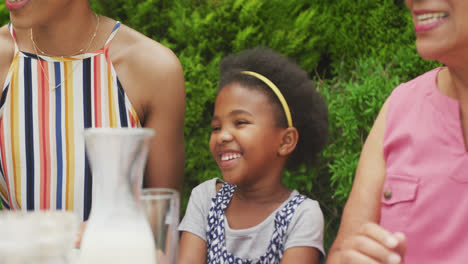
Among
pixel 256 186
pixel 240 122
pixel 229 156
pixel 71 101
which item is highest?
pixel 71 101

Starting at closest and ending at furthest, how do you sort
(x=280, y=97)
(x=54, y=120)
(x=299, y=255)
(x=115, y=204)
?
1. (x=115, y=204)
2. (x=299, y=255)
3. (x=54, y=120)
4. (x=280, y=97)

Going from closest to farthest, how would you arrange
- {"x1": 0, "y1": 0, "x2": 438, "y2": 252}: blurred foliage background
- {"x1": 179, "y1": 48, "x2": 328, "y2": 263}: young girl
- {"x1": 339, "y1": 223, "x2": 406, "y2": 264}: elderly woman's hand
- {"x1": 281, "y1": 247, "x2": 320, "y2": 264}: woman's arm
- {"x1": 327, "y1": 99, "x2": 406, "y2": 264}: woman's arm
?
{"x1": 339, "y1": 223, "x2": 406, "y2": 264}: elderly woman's hand, {"x1": 327, "y1": 99, "x2": 406, "y2": 264}: woman's arm, {"x1": 281, "y1": 247, "x2": 320, "y2": 264}: woman's arm, {"x1": 179, "y1": 48, "x2": 328, "y2": 263}: young girl, {"x1": 0, "y1": 0, "x2": 438, "y2": 252}: blurred foliage background

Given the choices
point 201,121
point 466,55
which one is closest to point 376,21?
point 201,121

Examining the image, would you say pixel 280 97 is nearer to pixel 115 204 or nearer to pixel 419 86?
pixel 419 86

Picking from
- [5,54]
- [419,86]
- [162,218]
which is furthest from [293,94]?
[162,218]

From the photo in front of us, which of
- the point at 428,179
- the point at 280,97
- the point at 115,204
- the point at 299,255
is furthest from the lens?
the point at 280,97

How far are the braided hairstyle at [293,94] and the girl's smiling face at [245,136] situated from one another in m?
0.05

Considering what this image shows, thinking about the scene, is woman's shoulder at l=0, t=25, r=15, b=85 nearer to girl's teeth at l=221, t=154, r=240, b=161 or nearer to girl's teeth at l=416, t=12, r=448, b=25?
girl's teeth at l=221, t=154, r=240, b=161

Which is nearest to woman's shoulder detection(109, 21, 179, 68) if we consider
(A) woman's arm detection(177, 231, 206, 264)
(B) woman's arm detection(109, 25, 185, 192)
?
(B) woman's arm detection(109, 25, 185, 192)

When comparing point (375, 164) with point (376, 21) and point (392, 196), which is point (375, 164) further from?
point (376, 21)

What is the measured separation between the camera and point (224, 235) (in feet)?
7.34

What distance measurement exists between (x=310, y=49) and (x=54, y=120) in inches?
92.0

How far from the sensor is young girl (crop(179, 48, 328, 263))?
7.02ft

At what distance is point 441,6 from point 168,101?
1116mm
